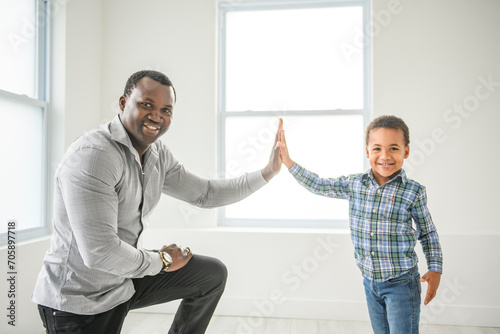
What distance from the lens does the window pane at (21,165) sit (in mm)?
2350

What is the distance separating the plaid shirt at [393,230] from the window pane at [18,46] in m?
2.28

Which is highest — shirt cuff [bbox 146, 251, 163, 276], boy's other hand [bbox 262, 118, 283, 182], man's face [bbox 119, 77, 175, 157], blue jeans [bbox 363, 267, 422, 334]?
man's face [bbox 119, 77, 175, 157]

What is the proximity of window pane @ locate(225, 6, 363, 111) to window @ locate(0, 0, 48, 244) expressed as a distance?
1.40 metres

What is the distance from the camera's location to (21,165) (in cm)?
247

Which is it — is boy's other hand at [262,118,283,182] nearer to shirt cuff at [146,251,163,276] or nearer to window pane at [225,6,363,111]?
shirt cuff at [146,251,163,276]

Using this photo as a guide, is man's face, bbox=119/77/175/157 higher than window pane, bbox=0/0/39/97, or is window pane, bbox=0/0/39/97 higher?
window pane, bbox=0/0/39/97

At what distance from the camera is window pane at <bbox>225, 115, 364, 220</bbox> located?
3.05 meters

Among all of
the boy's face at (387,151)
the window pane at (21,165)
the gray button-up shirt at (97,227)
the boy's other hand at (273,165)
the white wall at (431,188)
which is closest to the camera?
the gray button-up shirt at (97,227)

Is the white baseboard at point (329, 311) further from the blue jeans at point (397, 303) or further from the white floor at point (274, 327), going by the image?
the blue jeans at point (397, 303)

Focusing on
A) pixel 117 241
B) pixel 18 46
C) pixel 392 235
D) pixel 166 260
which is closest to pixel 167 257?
pixel 166 260

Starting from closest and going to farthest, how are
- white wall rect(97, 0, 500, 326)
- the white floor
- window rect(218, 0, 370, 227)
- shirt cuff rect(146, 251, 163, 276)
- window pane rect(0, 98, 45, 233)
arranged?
shirt cuff rect(146, 251, 163, 276) < window pane rect(0, 98, 45, 233) < the white floor < white wall rect(97, 0, 500, 326) < window rect(218, 0, 370, 227)

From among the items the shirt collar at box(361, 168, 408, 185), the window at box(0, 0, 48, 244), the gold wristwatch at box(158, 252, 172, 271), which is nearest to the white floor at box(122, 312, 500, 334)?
the window at box(0, 0, 48, 244)

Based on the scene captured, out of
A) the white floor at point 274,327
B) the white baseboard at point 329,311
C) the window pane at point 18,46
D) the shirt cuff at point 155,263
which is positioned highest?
the window pane at point 18,46

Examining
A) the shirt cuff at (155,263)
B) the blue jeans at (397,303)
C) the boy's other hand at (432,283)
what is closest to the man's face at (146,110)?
the shirt cuff at (155,263)
